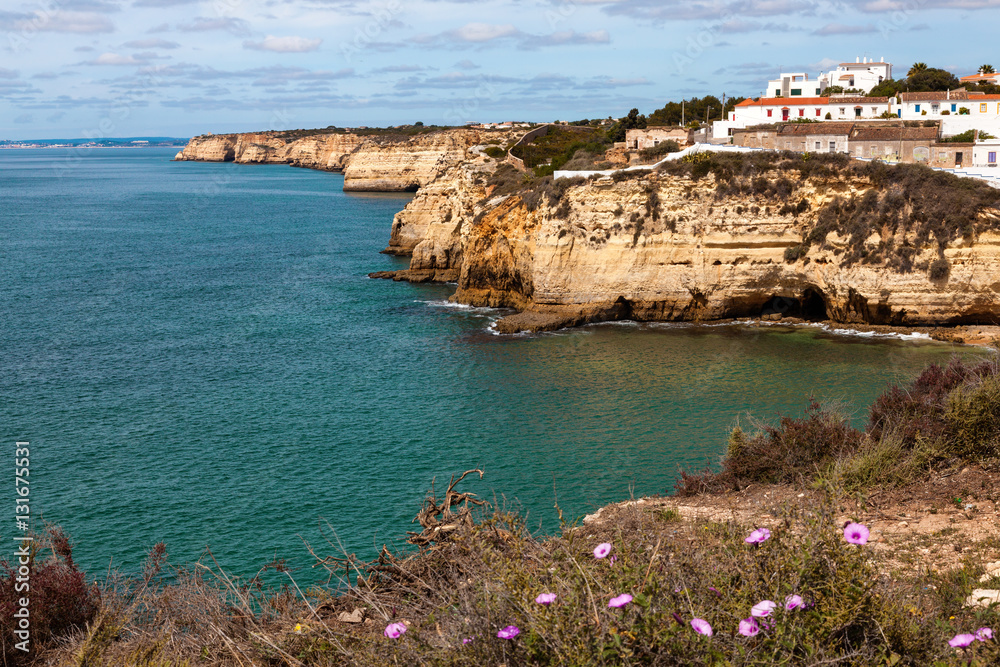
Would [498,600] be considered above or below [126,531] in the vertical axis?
above

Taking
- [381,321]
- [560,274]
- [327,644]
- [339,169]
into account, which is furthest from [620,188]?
[339,169]

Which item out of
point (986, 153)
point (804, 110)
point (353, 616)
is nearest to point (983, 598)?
point (353, 616)

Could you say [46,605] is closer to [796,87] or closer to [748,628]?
[748,628]

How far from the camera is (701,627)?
16.9ft

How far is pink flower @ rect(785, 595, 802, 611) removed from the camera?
17.4ft

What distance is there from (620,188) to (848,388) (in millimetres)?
15947

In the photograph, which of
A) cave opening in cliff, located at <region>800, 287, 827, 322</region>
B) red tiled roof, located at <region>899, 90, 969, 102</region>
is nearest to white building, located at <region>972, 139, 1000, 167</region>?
red tiled roof, located at <region>899, 90, 969, 102</region>

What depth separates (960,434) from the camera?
12281 millimetres

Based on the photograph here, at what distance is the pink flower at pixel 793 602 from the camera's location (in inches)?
209

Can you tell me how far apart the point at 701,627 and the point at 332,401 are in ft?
76.3

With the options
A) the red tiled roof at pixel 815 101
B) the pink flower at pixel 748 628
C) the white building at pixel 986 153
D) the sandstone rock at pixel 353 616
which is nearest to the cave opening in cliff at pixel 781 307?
the white building at pixel 986 153

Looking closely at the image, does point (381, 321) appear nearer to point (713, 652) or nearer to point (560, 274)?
point (560, 274)

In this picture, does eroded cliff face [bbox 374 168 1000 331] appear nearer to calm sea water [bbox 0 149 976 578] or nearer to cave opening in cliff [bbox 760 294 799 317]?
cave opening in cliff [bbox 760 294 799 317]

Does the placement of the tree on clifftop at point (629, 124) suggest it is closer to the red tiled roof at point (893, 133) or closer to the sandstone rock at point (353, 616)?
the red tiled roof at point (893, 133)
